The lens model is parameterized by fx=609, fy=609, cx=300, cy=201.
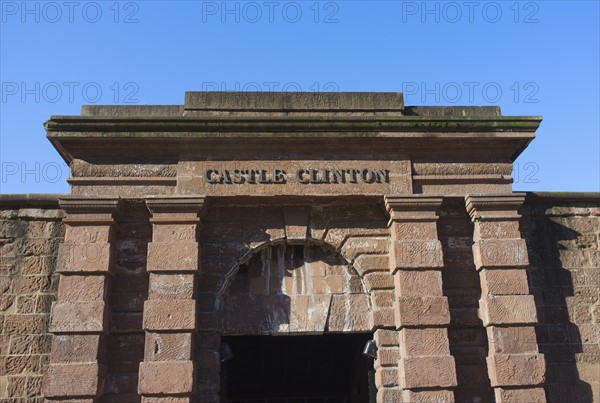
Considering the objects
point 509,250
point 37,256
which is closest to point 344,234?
point 509,250

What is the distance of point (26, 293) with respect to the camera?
819 cm

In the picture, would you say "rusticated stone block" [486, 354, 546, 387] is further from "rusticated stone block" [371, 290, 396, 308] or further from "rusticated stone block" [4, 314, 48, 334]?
"rusticated stone block" [4, 314, 48, 334]

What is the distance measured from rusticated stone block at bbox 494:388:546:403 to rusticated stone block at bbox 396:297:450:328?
109 centimetres

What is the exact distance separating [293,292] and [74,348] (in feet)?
9.39

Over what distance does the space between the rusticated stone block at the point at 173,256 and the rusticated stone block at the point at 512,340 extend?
392 centimetres

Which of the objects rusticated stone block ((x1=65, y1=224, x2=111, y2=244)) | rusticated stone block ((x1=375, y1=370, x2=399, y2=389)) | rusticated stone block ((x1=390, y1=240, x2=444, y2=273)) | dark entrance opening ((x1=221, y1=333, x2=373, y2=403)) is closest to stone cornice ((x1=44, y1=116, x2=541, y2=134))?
rusticated stone block ((x1=65, y1=224, x2=111, y2=244))

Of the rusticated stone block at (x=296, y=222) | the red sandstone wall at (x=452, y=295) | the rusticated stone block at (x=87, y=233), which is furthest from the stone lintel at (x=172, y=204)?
the rusticated stone block at (x=296, y=222)

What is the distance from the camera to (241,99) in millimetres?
8773

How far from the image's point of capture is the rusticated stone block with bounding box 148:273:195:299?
25.2 feet

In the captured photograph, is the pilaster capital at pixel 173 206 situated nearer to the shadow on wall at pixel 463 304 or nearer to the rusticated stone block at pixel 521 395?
the shadow on wall at pixel 463 304

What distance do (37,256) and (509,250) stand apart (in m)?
6.41

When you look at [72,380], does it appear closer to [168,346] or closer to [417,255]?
[168,346]

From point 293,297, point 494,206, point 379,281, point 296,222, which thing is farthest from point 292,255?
point 494,206

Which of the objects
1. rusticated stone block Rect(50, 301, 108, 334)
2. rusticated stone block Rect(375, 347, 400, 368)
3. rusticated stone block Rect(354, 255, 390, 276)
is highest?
rusticated stone block Rect(354, 255, 390, 276)
